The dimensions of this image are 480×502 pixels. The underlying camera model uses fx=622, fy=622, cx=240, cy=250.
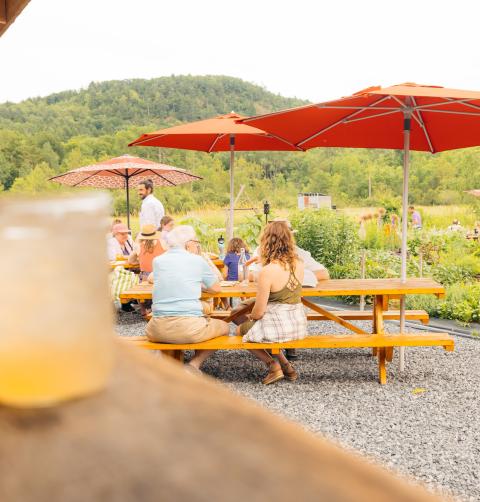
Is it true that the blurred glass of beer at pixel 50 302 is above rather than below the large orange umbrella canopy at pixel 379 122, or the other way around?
below

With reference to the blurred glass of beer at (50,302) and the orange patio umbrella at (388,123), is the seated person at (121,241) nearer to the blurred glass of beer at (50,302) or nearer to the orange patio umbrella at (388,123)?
the orange patio umbrella at (388,123)

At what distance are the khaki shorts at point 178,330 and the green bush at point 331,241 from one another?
5131mm

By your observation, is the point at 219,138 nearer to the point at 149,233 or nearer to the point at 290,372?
the point at 149,233


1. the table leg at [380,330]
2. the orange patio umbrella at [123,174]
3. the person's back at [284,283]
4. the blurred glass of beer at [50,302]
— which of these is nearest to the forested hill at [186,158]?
the orange patio umbrella at [123,174]

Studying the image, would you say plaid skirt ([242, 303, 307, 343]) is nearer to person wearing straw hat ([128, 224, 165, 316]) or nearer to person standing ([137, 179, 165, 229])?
person wearing straw hat ([128, 224, 165, 316])

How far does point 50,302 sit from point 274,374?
4.51 m

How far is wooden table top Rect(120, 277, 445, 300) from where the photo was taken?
15.5 ft

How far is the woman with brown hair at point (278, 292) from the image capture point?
4.39 meters

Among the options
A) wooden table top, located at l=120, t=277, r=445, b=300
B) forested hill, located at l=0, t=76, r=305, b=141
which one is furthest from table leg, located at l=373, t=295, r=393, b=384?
forested hill, located at l=0, t=76, r=305, b=141

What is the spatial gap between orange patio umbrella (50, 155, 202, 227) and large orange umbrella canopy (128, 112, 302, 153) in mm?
2224

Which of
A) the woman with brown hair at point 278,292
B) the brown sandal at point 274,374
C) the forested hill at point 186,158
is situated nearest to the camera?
the woman with brown hair at point 278,292

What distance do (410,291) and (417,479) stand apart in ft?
6.13

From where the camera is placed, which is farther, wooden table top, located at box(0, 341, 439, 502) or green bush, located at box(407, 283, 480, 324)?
green bush, located at box(407, 283, 480, 324)

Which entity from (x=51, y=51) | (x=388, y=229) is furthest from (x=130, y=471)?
(x=51, y=51)
